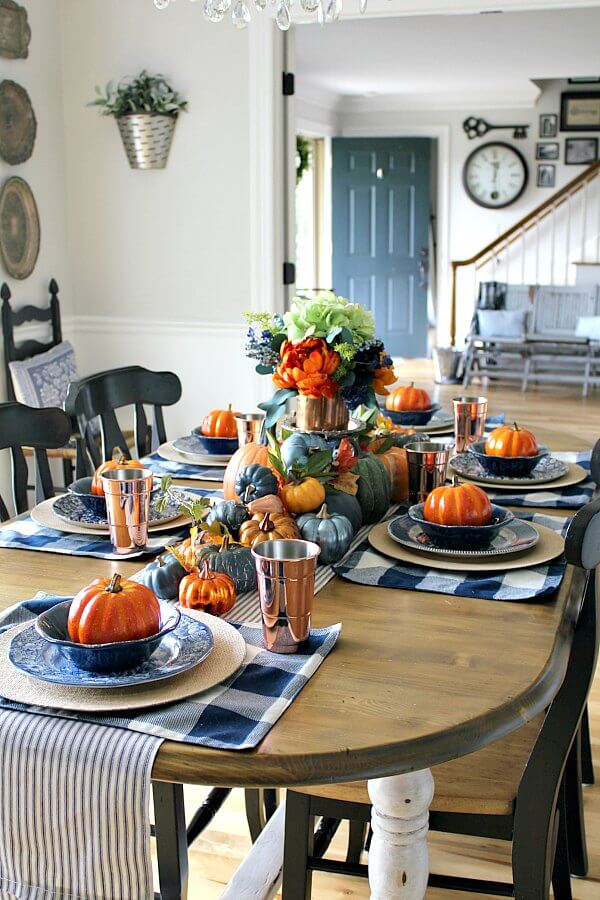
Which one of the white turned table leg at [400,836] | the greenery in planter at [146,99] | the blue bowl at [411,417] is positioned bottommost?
the white turned table leg at [400,836]

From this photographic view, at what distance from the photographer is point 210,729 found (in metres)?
1.08

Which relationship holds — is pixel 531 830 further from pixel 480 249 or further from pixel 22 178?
pixel 480 249

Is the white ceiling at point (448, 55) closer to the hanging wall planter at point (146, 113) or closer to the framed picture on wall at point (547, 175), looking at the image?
the framed picture on wall at point (547, 175)

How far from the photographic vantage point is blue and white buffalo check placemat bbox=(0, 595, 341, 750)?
1067 millimetres

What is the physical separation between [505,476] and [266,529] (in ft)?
2.71

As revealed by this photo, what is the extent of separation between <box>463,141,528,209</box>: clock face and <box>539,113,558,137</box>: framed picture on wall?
336mm

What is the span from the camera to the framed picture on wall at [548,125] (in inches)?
406

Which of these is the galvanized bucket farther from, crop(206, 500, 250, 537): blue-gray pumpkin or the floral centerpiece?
crop(206, 500, 250, 537): blue-gray pumpkin

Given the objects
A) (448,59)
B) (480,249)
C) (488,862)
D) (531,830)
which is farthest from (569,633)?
(480,249)

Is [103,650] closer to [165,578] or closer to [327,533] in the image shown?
[165,578]

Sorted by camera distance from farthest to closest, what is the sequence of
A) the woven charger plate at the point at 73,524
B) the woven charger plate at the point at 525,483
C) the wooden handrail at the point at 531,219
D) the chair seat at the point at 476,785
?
the wooden handrail at the point at 531,219
the woven charger plate at the point at 525,483
the woven charger plate at the point at 73,524
the chair seat at the point at 476,785

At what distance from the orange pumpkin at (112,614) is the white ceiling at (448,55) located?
4.93 meters

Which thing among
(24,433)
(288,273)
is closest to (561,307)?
(288,273)

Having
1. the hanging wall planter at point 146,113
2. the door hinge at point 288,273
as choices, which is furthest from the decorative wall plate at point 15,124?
the door hinge at point 288,273
